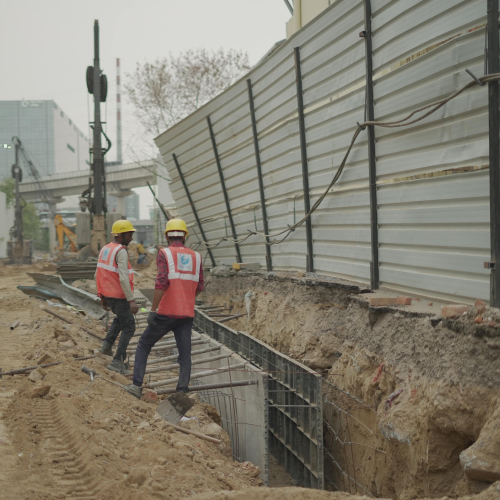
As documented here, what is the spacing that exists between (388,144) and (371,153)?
27cm

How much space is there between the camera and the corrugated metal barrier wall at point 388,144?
16.6 feet

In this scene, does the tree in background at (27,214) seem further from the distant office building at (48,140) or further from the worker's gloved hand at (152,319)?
the worker's gloved hand at (152,319)

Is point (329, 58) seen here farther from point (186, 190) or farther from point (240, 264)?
point (186, 190)

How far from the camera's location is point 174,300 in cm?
599

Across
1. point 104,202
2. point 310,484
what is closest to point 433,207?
point 310,484

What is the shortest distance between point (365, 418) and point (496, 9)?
13.2ft

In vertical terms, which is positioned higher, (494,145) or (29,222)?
(29,222)

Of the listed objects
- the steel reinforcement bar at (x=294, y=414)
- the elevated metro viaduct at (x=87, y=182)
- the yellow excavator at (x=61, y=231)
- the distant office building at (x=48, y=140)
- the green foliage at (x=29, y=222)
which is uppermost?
the distant office building at (x=48, y=140)

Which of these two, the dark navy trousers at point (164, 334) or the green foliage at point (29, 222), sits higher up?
the green foliage at point (29, 222)

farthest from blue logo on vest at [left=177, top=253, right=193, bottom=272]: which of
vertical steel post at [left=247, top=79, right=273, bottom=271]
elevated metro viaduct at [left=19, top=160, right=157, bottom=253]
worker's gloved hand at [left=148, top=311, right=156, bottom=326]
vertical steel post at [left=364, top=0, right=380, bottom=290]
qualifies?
elevated metro viaduct at [left=19, top=160, right=157, bottom=253]

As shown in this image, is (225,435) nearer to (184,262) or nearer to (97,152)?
(184,262)

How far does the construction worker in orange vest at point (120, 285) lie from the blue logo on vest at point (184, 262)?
51.6 inches

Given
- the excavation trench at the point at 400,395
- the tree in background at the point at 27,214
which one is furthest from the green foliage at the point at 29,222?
the excavation trench at the point at 400,395

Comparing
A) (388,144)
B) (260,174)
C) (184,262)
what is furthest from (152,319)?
(260,174)
